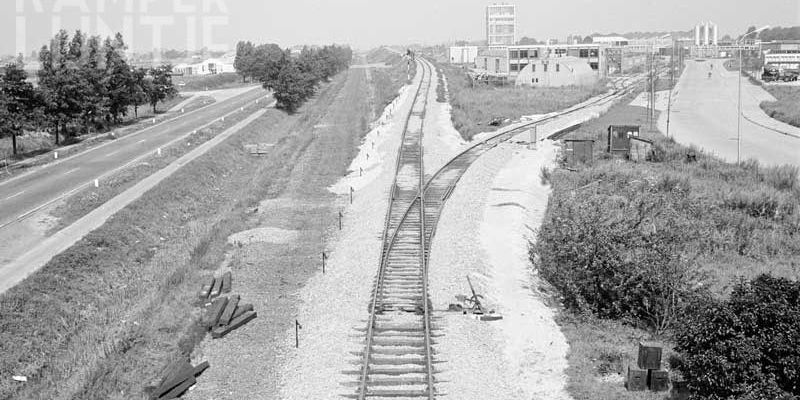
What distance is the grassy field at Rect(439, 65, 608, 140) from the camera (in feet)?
174

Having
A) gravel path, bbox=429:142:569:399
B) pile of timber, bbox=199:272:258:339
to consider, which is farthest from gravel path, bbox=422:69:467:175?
pile of timber, bbox=199:272:258:339

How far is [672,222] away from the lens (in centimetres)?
1911

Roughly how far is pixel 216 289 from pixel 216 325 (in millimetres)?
2740

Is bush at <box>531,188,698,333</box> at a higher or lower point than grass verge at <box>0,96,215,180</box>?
lower

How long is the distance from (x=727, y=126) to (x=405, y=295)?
4368 centimetres

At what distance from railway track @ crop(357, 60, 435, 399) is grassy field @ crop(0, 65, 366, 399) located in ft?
10.2

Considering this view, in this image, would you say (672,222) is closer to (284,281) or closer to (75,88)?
(284,281)

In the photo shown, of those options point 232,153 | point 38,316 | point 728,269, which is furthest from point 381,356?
point 232,153

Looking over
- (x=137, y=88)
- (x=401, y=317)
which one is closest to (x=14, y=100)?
(x=137, y=88)

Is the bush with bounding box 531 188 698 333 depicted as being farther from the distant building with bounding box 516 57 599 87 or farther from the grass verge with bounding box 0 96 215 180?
the distant building with bounding box 516 57 599 87

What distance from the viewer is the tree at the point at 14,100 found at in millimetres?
38094

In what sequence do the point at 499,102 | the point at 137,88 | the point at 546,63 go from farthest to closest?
the point at 546,63, the point at 499,102, the point at 137,88

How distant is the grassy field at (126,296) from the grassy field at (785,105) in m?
36.7

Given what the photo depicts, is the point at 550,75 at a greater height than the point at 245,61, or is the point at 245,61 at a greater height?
the point at 245,61
